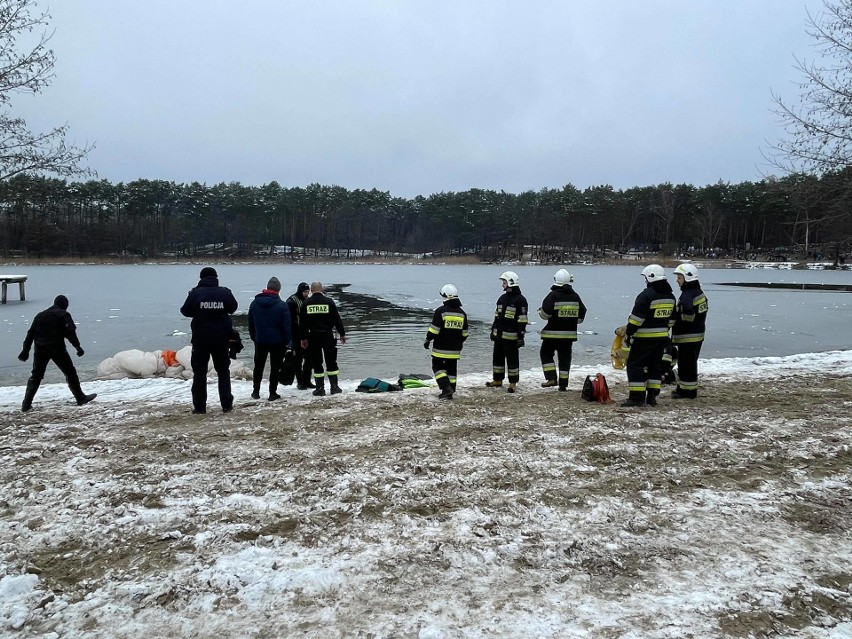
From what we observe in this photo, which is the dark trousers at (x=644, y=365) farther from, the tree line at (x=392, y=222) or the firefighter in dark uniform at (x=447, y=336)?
the tree line at (x=392, y=222)

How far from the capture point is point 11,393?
9.58 m

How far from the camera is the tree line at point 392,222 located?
8350 centimetres

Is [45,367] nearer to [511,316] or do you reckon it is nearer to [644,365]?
[511,316]

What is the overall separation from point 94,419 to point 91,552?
4.11 metres

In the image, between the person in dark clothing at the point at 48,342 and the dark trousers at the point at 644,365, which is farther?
the person in dark clothing at the point at 48,342

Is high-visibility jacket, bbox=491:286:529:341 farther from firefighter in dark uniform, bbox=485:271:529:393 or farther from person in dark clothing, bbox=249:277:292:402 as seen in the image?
person in dark clothing, bbox=249:277:292:402

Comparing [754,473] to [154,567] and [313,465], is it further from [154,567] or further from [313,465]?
[154,567]

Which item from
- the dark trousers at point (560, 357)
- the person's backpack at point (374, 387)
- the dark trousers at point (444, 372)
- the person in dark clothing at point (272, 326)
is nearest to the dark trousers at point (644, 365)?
the dark trousers at point (560, 357)

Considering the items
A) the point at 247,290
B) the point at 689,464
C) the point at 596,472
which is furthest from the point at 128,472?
the point at 247,290

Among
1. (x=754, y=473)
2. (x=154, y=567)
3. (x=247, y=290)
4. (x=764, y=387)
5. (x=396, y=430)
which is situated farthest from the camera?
(x=247, y=290)

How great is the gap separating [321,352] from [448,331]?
2101 mm

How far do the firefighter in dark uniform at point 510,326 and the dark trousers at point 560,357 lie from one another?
0.47 metres

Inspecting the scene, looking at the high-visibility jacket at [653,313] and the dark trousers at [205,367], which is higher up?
the high-visibility jacket at [653,313]

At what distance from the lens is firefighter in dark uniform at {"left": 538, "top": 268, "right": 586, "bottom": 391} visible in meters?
8.76
